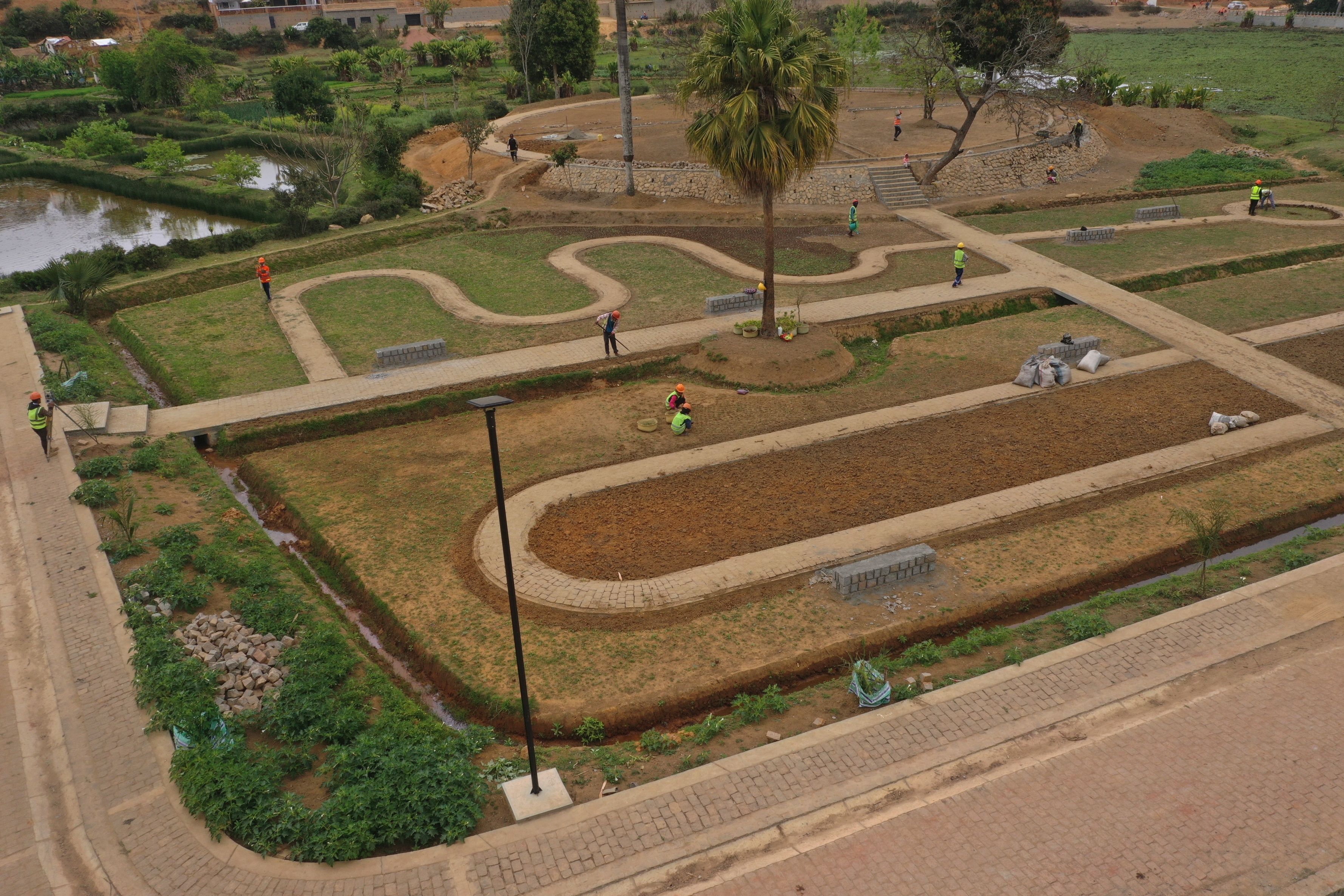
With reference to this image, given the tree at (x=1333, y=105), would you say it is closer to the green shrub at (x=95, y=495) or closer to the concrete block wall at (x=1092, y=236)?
the concrete block wall at (x=1092, y=236)

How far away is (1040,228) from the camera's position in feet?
115

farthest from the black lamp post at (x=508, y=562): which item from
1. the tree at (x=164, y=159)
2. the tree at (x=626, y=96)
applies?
the tree at (x=164, y=159)

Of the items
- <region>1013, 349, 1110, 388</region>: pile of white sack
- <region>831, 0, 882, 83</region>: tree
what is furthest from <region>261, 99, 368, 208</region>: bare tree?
<region>1013, 349, 1110, 388</region>: pile of white sack

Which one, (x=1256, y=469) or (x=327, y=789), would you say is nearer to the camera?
(x=327, y=789)

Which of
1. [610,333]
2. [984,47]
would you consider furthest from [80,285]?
[984,47]

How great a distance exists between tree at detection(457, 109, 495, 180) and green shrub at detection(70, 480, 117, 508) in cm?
2749

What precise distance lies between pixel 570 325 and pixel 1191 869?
20077 mm

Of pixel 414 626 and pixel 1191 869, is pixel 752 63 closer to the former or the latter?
pixel 414 626

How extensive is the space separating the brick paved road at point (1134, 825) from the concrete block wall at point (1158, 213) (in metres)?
27.4

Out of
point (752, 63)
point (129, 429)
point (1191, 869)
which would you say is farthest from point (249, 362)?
point (1191, 869)

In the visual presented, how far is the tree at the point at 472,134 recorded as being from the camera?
41875 mm

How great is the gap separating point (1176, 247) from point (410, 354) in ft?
85.5

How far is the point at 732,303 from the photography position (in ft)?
89.2

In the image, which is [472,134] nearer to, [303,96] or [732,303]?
[732,303]
